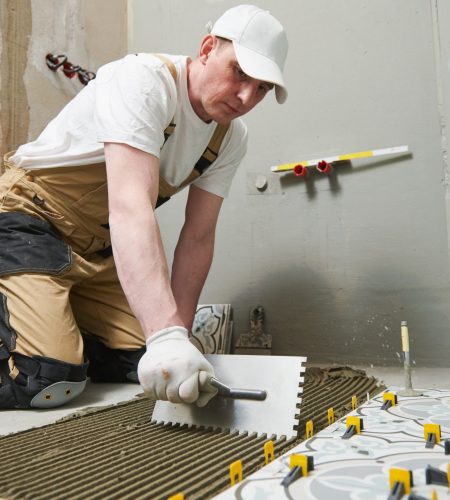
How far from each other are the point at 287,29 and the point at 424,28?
505mm

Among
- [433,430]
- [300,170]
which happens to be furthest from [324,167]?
[433,430]

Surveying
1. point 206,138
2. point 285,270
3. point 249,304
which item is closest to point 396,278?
point 285,270

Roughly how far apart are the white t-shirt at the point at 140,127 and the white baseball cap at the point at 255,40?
17cm

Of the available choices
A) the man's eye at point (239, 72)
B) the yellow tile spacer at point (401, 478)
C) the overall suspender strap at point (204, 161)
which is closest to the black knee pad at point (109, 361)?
the overall suspender strap at point (204, 161)

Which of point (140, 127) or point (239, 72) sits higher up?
point (239, 72)

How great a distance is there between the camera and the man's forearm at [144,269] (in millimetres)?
862

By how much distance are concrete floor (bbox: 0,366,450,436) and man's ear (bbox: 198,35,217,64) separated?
0.87 m

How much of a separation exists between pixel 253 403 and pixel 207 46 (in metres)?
0.83

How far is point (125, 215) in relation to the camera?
0.94 meters

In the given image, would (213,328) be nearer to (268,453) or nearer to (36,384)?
(36,384)

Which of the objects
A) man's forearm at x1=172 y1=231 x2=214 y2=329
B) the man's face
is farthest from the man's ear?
man's forearm at x1=172 y1=231 x2=214 y2=329

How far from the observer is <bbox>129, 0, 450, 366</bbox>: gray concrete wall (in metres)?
1.60

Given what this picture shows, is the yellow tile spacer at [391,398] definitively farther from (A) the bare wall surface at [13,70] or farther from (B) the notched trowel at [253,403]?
(A) the bare wall surface at [13,70]

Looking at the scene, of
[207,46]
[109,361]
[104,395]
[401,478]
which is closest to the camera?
[401,478]
